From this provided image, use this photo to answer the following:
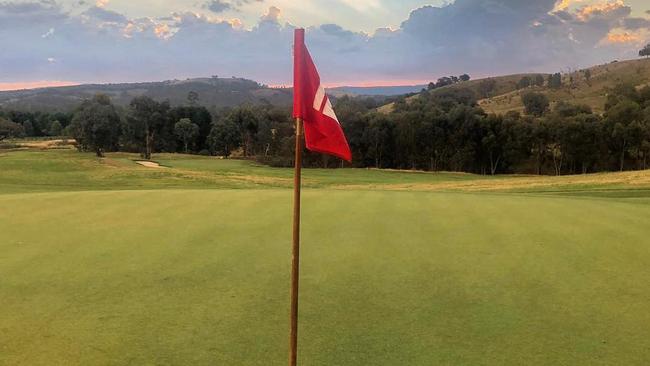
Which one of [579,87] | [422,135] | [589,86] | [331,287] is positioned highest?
[589,86]

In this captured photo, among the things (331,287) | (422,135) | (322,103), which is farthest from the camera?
(422,135)

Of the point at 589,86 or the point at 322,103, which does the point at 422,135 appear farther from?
the point at 589,86

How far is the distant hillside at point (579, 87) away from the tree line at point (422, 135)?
908 inches

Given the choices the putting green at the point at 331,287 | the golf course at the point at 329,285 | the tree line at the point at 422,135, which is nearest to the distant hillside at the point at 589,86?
the tree line at the point at 422,135

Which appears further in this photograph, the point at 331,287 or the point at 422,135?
the point at 422,135

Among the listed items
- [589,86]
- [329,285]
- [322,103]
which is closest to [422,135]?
[329,285]

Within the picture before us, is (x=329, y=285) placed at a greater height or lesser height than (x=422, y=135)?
lesser

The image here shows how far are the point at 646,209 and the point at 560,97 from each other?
359 ft

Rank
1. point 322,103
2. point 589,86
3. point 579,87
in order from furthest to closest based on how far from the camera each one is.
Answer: point 579,87, point 589,86, point 322,103

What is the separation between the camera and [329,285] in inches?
265

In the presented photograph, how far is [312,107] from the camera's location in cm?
405

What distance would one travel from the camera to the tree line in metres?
57.1

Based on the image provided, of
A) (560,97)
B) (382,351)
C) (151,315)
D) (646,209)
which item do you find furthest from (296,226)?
(560,97)

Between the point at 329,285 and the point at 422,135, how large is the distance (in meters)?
59.6
